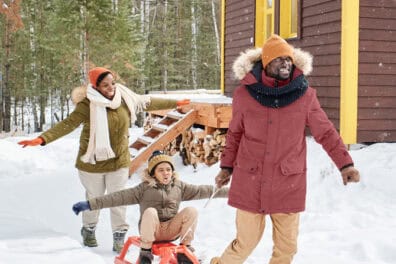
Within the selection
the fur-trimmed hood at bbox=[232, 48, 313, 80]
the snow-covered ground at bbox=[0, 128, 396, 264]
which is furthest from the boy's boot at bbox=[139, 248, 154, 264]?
the fur-trimmed hood at bbox=[232, 48, 313, 80]

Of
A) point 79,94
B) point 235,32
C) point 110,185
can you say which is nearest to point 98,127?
point 79,94

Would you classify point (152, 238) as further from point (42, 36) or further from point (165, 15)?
point (165, 15)

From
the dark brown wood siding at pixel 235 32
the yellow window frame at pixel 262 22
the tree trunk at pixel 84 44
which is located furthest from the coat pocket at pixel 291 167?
the tree trunk at pixel 84 44

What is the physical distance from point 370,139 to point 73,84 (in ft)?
69.0

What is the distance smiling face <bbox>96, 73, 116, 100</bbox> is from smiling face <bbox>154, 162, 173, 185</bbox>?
113 cm

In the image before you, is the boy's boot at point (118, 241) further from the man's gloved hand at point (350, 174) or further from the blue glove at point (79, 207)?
the man's gloved hand at point (350, 174)

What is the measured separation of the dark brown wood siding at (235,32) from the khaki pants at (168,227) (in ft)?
26.7

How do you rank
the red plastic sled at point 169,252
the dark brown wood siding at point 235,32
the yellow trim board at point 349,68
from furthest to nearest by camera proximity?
the dark brown wood siding at point 235,32
the yellow trim board at point 349,68
the red plastic sled at point 169,252

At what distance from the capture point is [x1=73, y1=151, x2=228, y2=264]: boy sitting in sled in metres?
5.22

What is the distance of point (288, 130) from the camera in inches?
160

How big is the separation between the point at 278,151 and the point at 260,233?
24.4 inches

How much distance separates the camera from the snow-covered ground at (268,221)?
5.61 m

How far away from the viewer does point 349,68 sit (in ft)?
30.5

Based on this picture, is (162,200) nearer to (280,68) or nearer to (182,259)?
(182,259)
